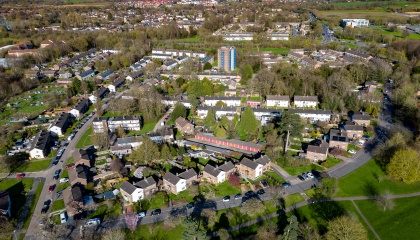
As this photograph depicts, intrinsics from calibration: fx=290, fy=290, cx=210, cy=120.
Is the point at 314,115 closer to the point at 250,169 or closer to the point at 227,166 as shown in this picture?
the point at 250,169

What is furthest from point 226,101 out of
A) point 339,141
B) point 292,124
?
point 339,141

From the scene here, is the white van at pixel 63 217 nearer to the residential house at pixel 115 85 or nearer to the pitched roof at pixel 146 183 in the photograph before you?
the pitched roof at pixel 146 183

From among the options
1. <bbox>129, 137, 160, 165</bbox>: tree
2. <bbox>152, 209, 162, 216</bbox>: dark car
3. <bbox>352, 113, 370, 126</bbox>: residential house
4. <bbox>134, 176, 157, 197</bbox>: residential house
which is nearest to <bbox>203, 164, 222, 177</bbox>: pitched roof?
<bbox>134, 176, 157, 197</bbox>: residential house

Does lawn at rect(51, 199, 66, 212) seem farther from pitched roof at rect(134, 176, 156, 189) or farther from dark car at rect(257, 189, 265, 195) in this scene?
dark car at rect(257, 189, 265, 195)

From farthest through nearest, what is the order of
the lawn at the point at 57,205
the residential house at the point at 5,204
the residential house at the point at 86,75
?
the residential house at the point at 86,75 → the lawn at the point at 57,205 → the residential house at the point at 5,204

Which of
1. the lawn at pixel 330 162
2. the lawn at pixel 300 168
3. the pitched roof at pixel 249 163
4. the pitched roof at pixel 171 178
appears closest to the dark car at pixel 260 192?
the pitched roof at pixel 249 163

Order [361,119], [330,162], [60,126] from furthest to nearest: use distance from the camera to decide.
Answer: [361,119]
[60,126]
[330,162]

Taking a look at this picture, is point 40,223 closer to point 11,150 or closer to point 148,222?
point 148,222
